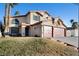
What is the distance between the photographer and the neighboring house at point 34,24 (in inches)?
381

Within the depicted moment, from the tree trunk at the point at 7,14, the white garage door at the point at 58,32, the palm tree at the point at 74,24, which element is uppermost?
the tree trunk at the point at 7,14

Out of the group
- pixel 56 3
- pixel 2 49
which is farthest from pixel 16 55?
pixel 56 3

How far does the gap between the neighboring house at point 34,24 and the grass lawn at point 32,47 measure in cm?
7

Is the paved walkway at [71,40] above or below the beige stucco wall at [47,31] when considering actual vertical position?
below

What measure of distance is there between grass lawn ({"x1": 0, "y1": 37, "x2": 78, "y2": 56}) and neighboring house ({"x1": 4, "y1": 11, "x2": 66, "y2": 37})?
2.8 inches

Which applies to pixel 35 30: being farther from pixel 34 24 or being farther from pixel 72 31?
pixel 72 31

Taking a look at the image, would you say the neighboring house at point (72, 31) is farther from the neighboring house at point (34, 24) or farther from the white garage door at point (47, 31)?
the white garage door at point (47, 31)

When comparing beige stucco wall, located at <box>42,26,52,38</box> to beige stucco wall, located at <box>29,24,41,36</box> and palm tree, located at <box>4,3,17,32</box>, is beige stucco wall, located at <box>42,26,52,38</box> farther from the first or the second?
palm tree, located at <box>4,3,17,32</box>

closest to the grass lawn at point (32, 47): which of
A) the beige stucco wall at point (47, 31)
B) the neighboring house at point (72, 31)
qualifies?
the beige stucco wall at point (47, 31)

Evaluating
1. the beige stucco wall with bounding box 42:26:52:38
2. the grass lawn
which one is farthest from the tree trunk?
the beige stucco wall with bounding box 42:26:52:38

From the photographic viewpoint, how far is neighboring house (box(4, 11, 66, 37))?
9.67m

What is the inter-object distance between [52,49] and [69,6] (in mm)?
538

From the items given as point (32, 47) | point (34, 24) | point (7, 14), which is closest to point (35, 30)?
point (34, 24)

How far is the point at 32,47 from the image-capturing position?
9656 mm
